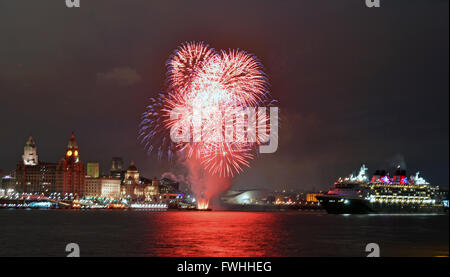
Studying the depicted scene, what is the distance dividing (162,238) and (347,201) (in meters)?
93.3

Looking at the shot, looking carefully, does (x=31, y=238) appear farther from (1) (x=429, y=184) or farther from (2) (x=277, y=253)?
(1) (x=429, y=184)

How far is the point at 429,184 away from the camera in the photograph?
166 meters

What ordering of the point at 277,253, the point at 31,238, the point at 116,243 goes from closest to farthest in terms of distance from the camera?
the point at 277,253 → the point at 116,243 → the point at 31,238

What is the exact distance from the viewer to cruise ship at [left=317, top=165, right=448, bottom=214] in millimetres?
150875

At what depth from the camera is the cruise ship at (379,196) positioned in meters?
151

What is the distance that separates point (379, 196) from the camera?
153 metres

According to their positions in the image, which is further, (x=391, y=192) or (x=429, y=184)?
(x=429, y=184)
